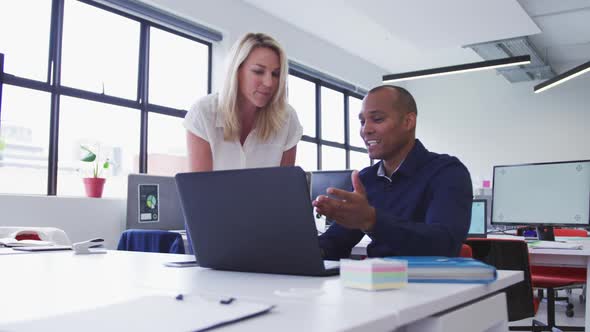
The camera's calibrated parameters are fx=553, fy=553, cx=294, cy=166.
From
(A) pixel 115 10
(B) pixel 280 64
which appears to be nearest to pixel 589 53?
(A) pixel 115 10

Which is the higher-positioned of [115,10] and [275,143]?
[115,10]

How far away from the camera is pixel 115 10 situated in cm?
482

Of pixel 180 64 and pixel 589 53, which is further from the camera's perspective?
pixel 589 53

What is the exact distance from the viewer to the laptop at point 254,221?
3.33ft

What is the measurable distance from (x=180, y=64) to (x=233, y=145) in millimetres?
3878

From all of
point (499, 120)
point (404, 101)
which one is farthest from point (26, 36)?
point (499, 120)

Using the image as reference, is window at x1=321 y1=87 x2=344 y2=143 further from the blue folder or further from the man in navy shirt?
the blue folder

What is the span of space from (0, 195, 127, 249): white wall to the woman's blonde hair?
223 cm

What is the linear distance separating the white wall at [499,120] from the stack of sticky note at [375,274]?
24.8 feet

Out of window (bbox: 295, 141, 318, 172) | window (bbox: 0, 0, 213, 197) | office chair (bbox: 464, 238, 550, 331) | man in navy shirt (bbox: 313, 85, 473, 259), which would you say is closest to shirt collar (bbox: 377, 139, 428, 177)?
man in navy shirt (bbox: 313, 85, 473, 259)

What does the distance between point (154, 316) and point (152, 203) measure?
3587 millimetres

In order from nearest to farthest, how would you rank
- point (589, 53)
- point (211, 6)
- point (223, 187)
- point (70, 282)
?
point (70, 282), point (223, 187), point (211, 6), point (589, 53)

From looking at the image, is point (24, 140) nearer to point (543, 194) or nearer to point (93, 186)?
point (93, 186)

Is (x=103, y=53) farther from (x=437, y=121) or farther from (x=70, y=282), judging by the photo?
(x=437, y=121)
